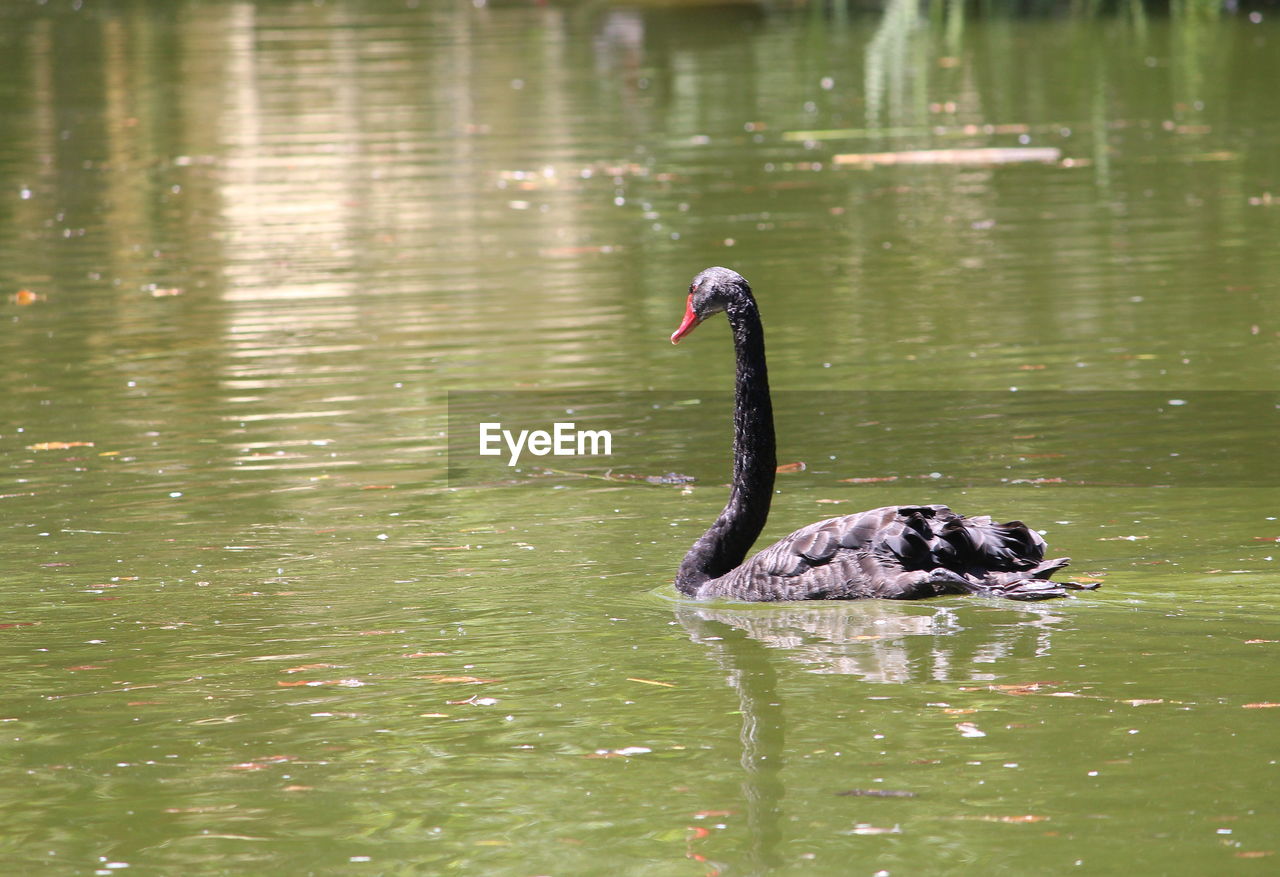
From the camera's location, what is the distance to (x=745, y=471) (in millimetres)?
8531

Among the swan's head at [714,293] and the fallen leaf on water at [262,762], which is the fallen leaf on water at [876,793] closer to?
the fallen leaf on water at [262,762]

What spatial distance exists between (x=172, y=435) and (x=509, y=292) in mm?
5059

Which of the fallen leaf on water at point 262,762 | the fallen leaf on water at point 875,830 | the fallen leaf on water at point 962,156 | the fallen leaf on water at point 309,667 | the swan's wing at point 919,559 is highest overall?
the fallen leaf on water at point 962,156

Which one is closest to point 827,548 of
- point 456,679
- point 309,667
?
point 456,679

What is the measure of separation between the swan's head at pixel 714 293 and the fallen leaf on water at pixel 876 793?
2977 mm

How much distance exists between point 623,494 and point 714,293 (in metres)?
1.98

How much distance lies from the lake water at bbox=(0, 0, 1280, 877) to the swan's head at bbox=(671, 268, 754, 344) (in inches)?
43.8

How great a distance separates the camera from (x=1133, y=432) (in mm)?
11117

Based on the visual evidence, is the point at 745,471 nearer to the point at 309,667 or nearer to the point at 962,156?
the point at 309,667

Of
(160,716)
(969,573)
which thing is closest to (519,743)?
(160,716)

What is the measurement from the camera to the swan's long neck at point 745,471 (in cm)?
839

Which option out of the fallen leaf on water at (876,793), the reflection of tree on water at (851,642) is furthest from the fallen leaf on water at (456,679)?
the fallen leaf on water at (876,793)

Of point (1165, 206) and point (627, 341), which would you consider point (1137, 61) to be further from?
point (627, 341)

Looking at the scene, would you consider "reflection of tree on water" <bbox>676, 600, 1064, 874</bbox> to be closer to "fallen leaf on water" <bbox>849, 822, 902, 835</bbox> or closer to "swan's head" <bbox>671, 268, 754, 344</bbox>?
"fallen leaf on water" <bbox>849, 822, 902, 835</bbox>
